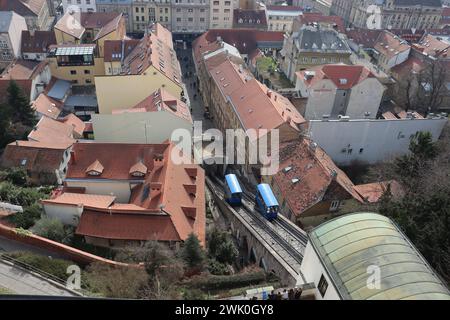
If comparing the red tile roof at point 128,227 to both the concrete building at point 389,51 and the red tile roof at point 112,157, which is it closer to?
the red tile roof at point 112,157

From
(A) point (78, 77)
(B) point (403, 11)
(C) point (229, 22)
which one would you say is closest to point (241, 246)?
(A) point (78, 77)

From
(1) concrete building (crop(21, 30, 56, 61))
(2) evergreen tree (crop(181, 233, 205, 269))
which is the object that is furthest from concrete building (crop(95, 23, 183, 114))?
(2) evergreen tree (crop(181, 233, 205, 269))

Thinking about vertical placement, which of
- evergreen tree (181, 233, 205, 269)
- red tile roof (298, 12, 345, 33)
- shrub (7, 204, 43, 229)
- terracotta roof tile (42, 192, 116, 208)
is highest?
red tile roof (298, 12, 345, 33)

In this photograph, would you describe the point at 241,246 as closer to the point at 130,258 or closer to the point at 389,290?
the point at 130,258

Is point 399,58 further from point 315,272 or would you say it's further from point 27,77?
point 27,77

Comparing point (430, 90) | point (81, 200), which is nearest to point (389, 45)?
point (430, 90)

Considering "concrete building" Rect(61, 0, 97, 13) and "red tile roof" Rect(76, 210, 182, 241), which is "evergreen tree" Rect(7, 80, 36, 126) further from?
"concrete building" Rect(61, 0, 97, 13)
